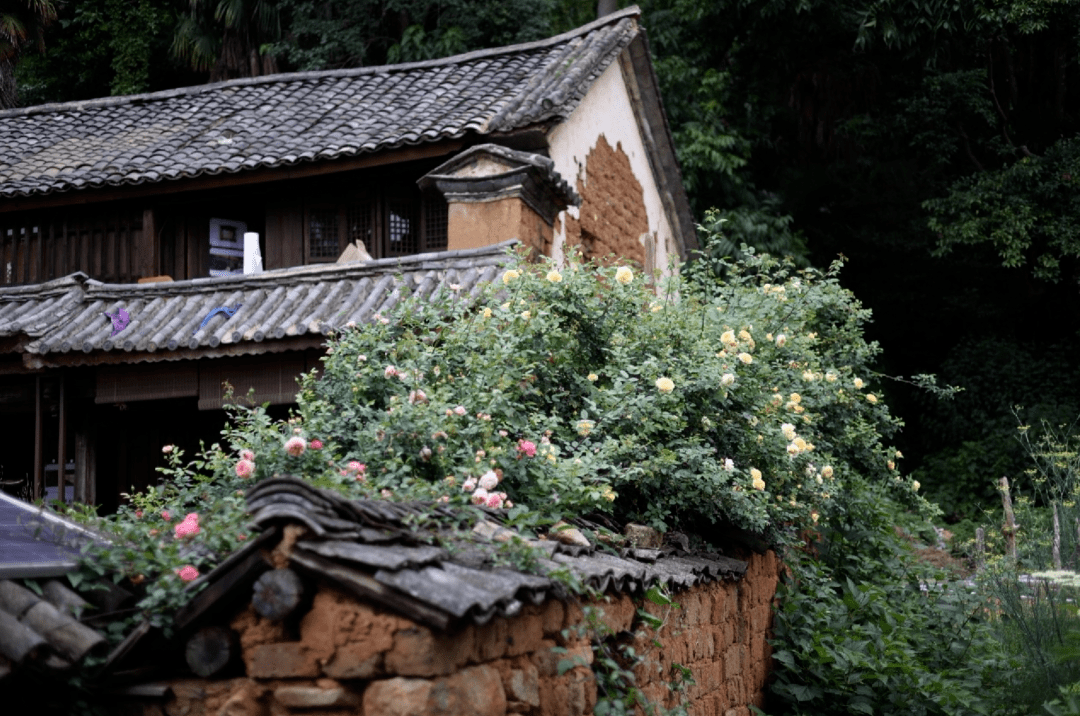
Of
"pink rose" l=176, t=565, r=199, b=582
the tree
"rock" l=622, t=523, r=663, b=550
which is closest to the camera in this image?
"pink rose" l=176, t=565, r=199, b=582

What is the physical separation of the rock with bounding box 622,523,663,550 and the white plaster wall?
18.4 ft

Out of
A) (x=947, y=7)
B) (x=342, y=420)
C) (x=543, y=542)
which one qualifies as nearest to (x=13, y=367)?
(x=342, y=420)

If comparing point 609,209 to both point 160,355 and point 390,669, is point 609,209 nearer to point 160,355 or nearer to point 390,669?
point 160,355

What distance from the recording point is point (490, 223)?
10.2 metres

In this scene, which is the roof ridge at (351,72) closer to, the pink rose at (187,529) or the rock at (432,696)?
the pink rose at (187,529)

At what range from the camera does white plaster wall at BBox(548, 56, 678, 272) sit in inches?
474

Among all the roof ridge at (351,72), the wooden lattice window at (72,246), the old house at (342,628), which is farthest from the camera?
the roof ridge at (351,72)

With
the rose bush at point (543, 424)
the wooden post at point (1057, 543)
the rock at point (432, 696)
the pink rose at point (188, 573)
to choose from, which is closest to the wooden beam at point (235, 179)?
the rose bush at point (543, 424)

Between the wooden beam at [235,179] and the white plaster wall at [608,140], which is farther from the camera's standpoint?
the white plaster wall at [608,140]

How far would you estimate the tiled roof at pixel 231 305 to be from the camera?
914 centimetres

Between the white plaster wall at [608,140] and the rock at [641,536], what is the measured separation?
220 inches

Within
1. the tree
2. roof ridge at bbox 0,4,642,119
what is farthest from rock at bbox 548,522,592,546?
the tree

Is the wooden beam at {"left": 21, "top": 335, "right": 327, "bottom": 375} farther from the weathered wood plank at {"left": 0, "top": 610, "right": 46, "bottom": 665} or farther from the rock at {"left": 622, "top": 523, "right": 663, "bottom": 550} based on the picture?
the weathered wood plank at {"left": 0, "top": 610, "right": 46, "bottom": 665}

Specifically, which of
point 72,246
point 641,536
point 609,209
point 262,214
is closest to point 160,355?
point 262,214
